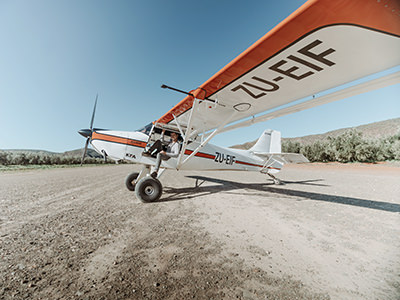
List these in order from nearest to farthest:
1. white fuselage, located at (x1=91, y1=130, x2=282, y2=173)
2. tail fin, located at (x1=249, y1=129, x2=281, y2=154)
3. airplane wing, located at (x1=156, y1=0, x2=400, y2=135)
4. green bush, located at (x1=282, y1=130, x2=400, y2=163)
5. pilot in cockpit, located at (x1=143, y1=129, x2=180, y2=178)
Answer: airplane wing, located at (x1=156, y1=0, x2=400, y2=135), pilot in cockpit, located at (x1=143, y1=129, x2=180, y2=178), white fuselage, located at (x1=91, y1=130, x2=282, y2=173), tail fin, located at (x1=249, y1=129, x2=281, y2=154), green bush, located at (x1=282, y1=130, x2=400, y2=163)

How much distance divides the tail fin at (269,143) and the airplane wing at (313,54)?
4.84 meters

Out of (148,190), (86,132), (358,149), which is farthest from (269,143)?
(358,149)

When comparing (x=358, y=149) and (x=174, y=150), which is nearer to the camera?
(x=174, y=150)

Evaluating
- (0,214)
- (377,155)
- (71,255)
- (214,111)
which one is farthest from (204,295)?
(377,155)

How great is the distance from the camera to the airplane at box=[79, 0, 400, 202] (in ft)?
5.01

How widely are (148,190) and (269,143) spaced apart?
7153mm

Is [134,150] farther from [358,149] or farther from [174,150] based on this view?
[358,149]

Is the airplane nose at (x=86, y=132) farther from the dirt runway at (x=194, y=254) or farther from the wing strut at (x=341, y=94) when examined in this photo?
the wing strut at (x=341, y=94)

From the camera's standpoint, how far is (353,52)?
1.99m

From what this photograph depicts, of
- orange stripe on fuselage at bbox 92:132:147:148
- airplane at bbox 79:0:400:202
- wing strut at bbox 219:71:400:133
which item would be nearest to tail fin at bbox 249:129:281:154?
airplane at bbox 79:0:400:202

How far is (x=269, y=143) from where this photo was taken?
8.29m

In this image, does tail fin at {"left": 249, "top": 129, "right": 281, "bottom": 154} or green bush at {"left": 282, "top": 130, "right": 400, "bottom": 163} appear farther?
green bush at {"left": 282, "top": 130, "right": 400, "bottom": 163}

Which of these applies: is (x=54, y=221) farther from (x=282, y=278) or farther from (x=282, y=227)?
(x=282, y=227)

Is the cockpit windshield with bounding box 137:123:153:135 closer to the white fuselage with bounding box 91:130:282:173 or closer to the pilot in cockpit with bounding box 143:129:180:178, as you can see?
the white fuselage with bounding box 91:130:282:173
